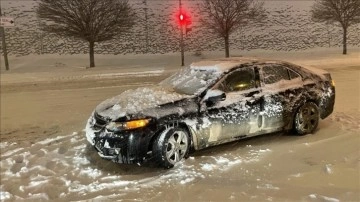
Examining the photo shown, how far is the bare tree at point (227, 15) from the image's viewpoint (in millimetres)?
11992

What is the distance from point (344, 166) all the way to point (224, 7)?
980cm

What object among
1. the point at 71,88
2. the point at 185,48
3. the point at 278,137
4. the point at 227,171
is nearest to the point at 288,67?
the point at 278,137

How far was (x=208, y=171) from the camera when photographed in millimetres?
4410

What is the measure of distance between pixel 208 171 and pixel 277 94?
1.63 meters

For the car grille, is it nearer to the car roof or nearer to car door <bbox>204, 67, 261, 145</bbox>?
car door <bbox>204, 67, 261, 145</bbox>

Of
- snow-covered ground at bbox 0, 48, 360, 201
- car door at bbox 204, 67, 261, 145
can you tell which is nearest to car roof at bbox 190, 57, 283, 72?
car door at bbox 204, 67, 261, 145

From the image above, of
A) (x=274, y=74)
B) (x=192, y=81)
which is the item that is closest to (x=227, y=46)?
(x=274, y=74)

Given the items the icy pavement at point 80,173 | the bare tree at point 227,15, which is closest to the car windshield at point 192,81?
the icy pavement at point 80,173

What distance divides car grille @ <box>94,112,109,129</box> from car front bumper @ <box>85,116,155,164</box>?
0.14m

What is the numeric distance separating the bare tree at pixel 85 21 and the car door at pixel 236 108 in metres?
11.5

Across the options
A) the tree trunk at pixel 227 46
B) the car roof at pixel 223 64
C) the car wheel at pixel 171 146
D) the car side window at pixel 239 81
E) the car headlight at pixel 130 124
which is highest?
the tree trunk at pixel 227 46

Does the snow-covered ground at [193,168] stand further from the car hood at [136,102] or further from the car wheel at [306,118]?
the car hood at [136,102]

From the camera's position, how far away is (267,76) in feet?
17.8

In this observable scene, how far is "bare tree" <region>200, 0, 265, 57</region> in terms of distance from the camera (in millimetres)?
11992
